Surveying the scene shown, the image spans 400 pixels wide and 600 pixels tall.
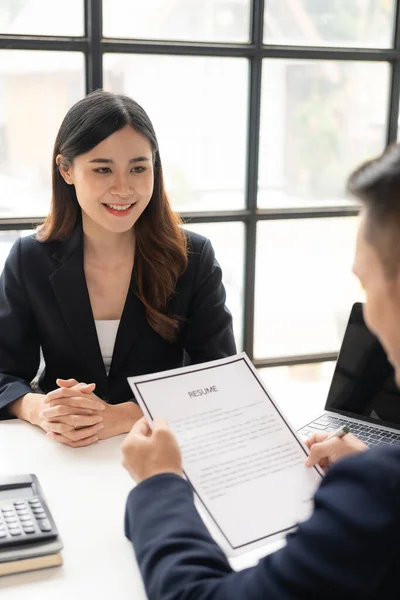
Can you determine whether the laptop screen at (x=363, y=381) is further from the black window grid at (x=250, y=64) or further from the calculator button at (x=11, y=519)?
the black window grid at (x=250, y=64)

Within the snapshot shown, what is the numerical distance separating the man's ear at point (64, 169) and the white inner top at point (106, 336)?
407 millimetres

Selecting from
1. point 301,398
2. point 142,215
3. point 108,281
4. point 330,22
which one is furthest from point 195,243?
point 330,22

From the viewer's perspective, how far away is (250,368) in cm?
142

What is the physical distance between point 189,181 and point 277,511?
187 centimetres

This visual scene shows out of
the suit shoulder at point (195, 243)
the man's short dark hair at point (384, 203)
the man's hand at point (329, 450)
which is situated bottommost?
→ the man's hand at point (329, 450)

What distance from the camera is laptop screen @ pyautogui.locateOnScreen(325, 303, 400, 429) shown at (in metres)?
1.64

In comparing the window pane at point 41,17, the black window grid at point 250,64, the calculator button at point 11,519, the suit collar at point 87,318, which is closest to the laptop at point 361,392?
the suit collar at point 87,318

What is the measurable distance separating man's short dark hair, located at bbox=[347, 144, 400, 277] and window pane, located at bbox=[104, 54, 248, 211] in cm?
199

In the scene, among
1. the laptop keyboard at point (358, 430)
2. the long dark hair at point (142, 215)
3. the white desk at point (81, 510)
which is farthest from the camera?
the long dark hair at point (142, 215)

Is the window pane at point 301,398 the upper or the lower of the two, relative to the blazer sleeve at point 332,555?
lower

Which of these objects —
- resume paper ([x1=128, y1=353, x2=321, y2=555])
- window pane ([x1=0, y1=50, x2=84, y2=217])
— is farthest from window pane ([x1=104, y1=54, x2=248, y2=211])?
resume paper ([x1=128, y1=353, x2=321, y2=555])

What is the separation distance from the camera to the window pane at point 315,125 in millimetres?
2908

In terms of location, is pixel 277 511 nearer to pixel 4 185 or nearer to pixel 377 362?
pixel 377 362

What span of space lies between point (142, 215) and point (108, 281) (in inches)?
8.5
